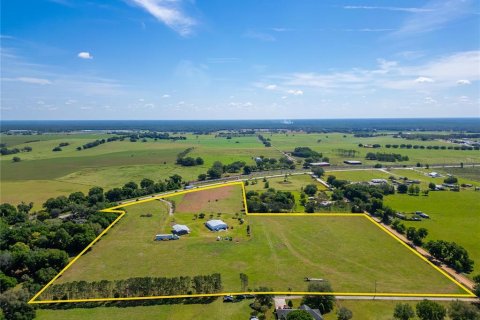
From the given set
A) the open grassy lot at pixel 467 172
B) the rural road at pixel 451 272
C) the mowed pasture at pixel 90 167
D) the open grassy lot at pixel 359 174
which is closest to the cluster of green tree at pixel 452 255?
the rural road at pixel 451 272

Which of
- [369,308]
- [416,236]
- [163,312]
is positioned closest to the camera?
[163,312]

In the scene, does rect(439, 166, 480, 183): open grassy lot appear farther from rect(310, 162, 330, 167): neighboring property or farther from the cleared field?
the cleared field

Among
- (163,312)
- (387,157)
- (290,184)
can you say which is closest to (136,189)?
(290,184)

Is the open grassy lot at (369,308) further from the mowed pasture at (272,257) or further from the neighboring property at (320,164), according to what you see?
the neighboring property at (320,164)

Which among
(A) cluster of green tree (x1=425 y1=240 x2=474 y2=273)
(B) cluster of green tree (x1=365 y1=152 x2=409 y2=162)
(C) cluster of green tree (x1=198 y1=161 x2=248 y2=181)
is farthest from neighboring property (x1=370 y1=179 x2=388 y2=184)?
(A) cluster of green tree (x1=425 y1=240 x2=474 y2=273)

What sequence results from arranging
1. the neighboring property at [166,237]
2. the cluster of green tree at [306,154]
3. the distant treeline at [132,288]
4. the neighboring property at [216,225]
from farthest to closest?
the cluster of green tree at [306,154], the neighboring property at [216,225], the neighboring property at [166,237], the distant treeline at [132,288]

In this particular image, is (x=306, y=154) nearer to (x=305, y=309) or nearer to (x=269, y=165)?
(x=269, y=165)
